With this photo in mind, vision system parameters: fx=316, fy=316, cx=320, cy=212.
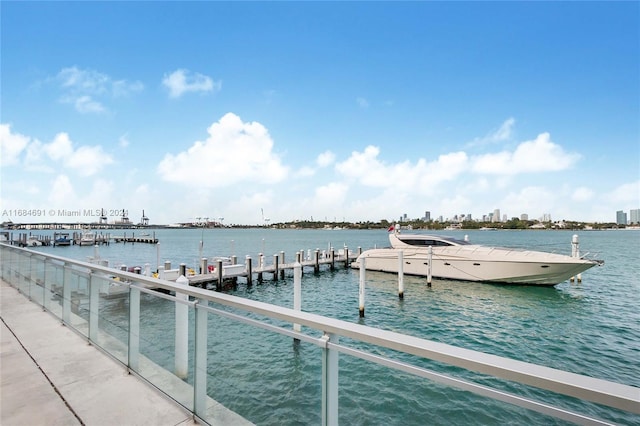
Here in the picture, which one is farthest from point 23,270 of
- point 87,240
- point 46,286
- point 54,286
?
point 87,240

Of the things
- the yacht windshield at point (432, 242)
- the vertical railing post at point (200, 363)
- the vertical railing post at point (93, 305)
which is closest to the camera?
the vertical railing post at point (200, 363)

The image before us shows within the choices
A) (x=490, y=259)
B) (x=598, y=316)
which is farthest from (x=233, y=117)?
(x=598, y=316)

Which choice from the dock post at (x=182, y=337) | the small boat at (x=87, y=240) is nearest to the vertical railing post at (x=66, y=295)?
the dock post at (x=182, y=337)

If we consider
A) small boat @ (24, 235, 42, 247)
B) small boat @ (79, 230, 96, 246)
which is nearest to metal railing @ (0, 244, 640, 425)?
small boat @ (24, 235, 42, 247)

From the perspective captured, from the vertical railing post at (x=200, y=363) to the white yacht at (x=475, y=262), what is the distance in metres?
15.5

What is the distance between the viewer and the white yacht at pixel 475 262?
664 inches

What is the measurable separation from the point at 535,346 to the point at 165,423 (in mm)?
10453

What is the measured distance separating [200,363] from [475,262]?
19.0 metres

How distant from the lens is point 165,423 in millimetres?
2502

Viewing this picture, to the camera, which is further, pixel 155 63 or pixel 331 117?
pixel 331 117

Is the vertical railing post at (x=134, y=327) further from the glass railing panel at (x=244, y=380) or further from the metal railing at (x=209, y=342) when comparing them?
the glass railing panel at (x=244, y=380)

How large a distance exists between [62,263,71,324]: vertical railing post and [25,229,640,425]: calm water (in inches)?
52.5

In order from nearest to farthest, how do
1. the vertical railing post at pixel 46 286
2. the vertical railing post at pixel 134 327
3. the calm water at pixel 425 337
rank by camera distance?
the calm water at pixel 425 337 < the vertical railing post at pixel 134 327 < the vertical railing post at pixel 46 286

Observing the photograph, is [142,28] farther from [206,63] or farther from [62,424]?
[62,424]
